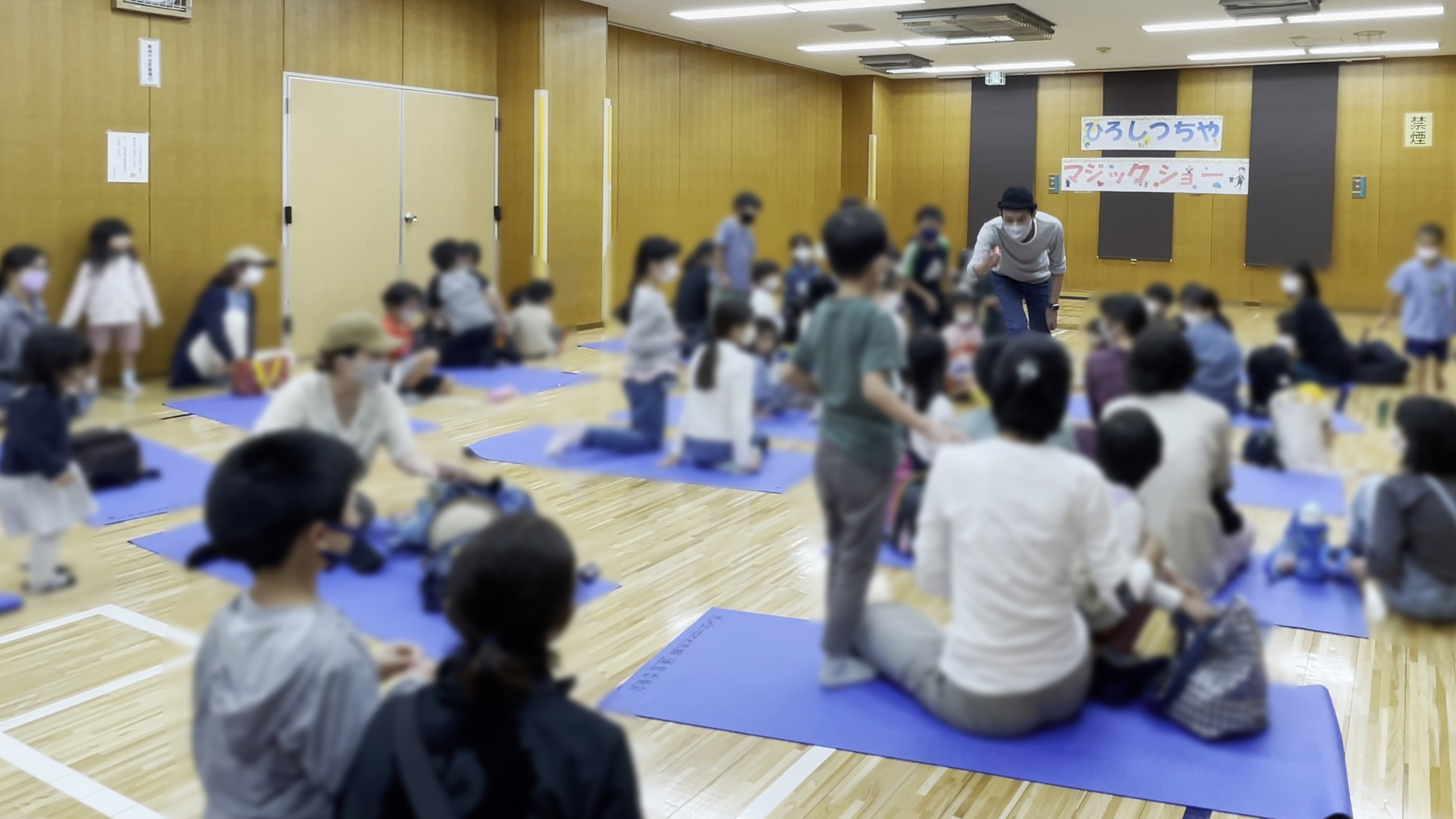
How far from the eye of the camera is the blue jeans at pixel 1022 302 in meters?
2.01

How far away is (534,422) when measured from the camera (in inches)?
69.5

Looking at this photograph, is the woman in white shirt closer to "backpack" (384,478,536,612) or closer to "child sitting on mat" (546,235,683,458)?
"child sitting on mat" (546,235,683,458)

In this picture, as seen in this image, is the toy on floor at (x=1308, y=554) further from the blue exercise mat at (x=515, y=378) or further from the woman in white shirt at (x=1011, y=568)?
the blue exercise mat at (x=515, y=378)

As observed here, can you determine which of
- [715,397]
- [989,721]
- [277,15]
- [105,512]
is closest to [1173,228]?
[989,721]

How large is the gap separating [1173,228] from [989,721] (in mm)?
1776

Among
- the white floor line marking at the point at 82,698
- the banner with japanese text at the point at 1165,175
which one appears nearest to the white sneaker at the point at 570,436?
the banner with japanese text at the point at 1165,175

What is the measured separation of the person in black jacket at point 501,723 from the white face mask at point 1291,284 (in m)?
1.00

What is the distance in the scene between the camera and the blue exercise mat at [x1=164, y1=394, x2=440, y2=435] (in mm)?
1586

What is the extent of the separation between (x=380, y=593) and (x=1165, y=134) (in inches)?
100

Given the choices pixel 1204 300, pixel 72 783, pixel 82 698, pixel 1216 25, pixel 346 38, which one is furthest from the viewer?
pixel 1216 25

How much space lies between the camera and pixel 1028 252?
2236 millimetres

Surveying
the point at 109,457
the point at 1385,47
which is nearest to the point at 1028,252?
the point at 109,457

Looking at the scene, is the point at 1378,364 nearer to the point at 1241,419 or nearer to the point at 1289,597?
the point at 1241,419

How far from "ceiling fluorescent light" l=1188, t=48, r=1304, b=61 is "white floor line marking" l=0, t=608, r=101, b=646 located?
10011 mm
